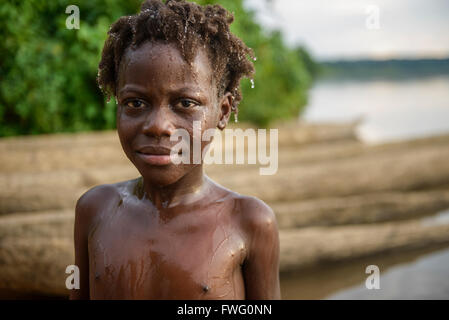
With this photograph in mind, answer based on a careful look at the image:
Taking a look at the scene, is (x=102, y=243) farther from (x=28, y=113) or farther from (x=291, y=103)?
(x=291, y=103)

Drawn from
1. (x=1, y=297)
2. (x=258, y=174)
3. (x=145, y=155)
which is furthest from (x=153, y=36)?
(x=258, y=174)

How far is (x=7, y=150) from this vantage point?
15.5 feet

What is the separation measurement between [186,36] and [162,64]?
5.1 inches

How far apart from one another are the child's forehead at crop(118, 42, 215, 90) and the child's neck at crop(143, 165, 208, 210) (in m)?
0.35

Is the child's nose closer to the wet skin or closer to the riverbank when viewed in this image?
the wet skin

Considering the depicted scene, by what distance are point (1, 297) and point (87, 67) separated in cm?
399

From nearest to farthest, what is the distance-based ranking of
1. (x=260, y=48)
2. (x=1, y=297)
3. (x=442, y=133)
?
(x=1, y=297), (x=442, y=133), (x=260, y=48)

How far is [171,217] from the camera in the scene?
154 cm

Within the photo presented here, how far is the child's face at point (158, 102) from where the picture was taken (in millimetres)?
1367

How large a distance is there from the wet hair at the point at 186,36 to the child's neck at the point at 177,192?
337 mm

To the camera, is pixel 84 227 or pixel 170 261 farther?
pixel 84 227

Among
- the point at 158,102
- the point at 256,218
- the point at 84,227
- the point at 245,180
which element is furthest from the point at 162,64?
the point at 245,180

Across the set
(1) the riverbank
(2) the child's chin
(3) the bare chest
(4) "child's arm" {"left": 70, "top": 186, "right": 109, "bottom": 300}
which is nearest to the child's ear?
(2) the child's chin

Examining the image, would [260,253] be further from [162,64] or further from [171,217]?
[162,64]
